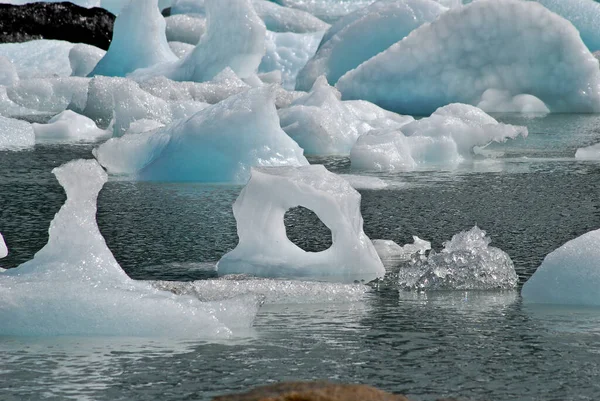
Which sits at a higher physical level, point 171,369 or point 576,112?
point 576,112

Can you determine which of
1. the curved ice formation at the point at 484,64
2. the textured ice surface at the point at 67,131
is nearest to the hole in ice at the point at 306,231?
the textured ice surface at the point at 67,131

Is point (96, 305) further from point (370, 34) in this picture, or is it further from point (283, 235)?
point (370, 34)

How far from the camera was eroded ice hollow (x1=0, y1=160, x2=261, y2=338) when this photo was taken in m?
3.23

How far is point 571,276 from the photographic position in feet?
12.3

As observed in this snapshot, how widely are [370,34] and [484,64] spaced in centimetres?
249

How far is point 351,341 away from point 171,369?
582mm

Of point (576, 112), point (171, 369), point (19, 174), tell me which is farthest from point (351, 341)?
point (576, 112)

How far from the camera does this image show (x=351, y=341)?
3.26 m

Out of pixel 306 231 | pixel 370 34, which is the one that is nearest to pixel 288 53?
pixel 370 34

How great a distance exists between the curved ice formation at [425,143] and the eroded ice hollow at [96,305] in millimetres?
4515

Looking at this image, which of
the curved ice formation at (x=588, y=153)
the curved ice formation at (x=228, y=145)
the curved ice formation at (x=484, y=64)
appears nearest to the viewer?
the curved ice formation at (x=228, y=145)

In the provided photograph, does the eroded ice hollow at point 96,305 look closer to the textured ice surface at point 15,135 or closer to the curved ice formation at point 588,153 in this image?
the curved ice formation at point 588,153

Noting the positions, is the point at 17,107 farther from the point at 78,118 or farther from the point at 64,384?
the point at 64,384

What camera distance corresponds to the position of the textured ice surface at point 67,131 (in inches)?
398
